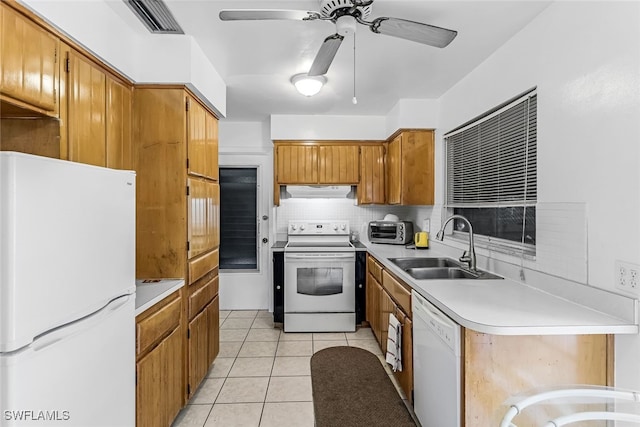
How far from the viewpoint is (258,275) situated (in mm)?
4410

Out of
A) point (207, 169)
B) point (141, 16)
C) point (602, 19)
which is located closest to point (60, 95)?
point (141, 16)

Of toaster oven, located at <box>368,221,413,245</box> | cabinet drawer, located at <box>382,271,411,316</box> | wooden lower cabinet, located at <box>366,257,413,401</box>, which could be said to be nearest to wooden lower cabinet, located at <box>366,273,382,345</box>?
wooden lower cabinet, located at <box>366,257,413,401</box>

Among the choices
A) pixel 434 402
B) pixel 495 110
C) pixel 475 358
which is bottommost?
pixel 434 402

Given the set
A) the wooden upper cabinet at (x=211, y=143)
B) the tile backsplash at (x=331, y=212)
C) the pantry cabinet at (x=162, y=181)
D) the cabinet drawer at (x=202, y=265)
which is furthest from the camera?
the tile backsplash at (x=331, y=212)

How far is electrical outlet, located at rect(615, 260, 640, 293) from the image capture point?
4.32 feet

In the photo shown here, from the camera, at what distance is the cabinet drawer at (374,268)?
3.15 meters

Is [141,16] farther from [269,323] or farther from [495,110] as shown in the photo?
[269,323]

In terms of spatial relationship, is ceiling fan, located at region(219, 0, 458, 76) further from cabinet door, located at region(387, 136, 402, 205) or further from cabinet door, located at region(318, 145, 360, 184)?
cabinet door, located at region(318, 145, 360, 184)

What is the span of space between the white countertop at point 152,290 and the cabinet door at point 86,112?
758mm

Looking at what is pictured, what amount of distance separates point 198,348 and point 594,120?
2727 mm

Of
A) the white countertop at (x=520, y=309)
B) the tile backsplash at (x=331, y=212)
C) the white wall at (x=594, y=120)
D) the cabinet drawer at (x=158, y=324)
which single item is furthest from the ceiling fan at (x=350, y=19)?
the tile backsplash at (x=331, y=212)

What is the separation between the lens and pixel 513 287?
6.37 ft

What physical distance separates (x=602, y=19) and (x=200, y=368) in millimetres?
3090

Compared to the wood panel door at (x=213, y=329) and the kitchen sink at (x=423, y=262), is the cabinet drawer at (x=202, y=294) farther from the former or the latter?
the kitchen sink at (x=423, y=262)
